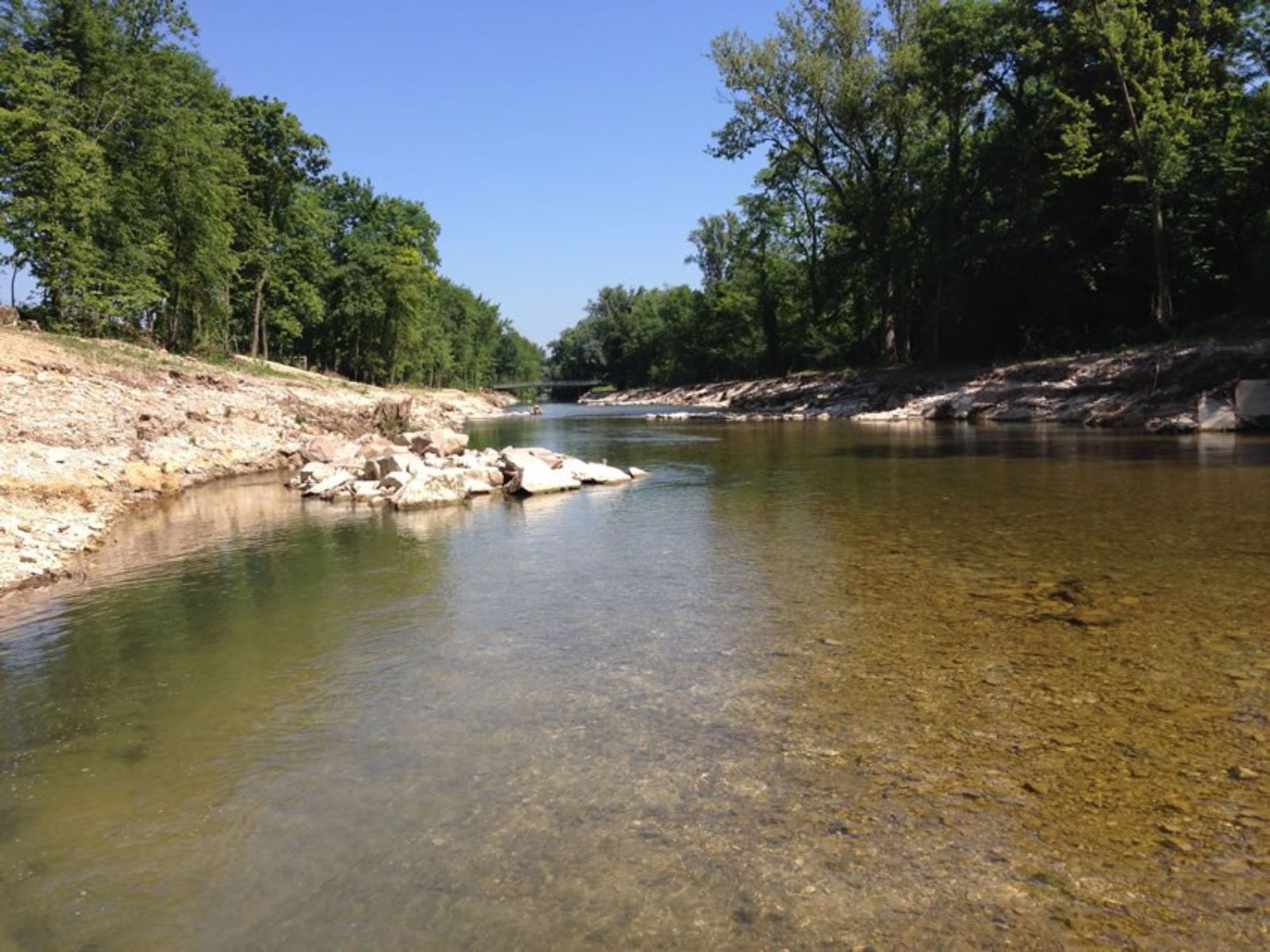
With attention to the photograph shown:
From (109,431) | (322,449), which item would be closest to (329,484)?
(322,449)

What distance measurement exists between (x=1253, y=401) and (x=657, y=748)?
26897mm

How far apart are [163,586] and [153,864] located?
22.4 feet

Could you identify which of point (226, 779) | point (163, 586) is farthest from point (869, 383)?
point (226, 779)

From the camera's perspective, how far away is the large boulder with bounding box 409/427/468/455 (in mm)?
22969

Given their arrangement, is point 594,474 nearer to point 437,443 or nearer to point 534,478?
point 534,478

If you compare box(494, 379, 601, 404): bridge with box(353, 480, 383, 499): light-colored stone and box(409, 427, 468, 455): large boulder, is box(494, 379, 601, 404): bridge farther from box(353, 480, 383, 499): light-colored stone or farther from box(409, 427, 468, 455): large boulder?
box(353, 480, 383, 499): light-colored stone

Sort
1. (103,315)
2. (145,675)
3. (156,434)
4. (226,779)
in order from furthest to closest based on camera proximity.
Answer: (103,315)
(156,434)
(145,675)
(226,779)

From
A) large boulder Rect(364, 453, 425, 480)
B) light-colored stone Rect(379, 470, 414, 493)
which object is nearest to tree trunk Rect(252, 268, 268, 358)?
large boulder Rect(364, 453, 425, 480)

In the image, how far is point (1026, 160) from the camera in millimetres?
40500

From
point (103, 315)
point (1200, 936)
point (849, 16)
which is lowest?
point (1200, 936)

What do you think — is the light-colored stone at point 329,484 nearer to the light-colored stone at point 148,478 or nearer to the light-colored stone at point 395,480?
the light-colored stone at point 395,480

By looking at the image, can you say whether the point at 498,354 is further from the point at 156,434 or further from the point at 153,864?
the point at 153,864

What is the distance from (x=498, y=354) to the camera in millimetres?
159875

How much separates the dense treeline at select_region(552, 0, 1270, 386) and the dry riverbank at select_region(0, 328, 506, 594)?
34144 millimetres
